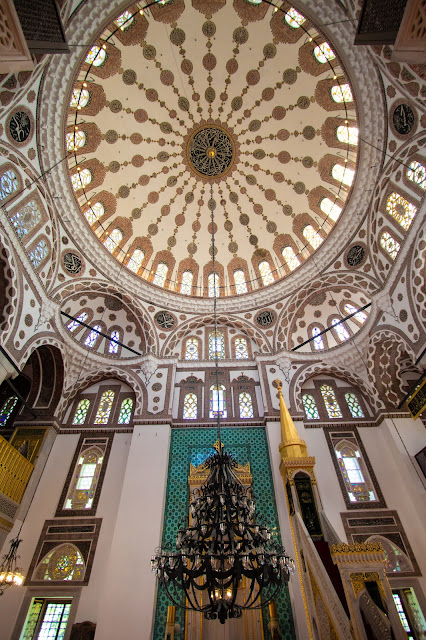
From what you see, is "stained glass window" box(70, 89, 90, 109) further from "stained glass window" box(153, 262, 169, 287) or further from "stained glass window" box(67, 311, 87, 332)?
"stained glass window" box(67, 311, 87, 332)

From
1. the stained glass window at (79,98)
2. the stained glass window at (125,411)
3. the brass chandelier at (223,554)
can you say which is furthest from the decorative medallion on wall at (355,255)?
the stained glass window at (79,98)

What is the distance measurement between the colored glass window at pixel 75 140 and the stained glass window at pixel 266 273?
737 cm

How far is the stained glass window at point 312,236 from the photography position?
487 inches

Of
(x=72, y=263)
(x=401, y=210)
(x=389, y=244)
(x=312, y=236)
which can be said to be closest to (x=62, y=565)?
(x=72, y=263)

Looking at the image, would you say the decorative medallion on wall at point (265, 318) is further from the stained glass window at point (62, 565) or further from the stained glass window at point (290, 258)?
the stained glass window at point (62, 565)

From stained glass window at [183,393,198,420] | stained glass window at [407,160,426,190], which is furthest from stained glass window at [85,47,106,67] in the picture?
stained glass window at [183,393,198,420]

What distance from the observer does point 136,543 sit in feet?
27.1

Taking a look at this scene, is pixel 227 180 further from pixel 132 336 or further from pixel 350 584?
pixel 350 584

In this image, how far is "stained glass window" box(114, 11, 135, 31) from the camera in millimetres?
9109

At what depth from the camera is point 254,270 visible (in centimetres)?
1362

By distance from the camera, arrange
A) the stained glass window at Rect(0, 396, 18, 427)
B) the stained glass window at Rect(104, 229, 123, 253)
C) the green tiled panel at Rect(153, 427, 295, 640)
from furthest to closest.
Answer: the stained glass window at Rect(104, 229, 123, 253) < the stained glass window at Rect(0, 396, 18, 427) < the green tiled panel at Rect(153, 427, 295, 640)

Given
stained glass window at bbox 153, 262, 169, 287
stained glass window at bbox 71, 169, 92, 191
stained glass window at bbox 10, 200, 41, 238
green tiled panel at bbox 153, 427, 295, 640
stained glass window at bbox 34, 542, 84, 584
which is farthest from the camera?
stained glass window at bbox 153, 262, 169, 287

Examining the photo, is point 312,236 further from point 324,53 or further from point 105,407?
point 105,407

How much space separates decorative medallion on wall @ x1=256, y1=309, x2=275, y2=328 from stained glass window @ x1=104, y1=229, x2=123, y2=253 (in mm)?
5758
